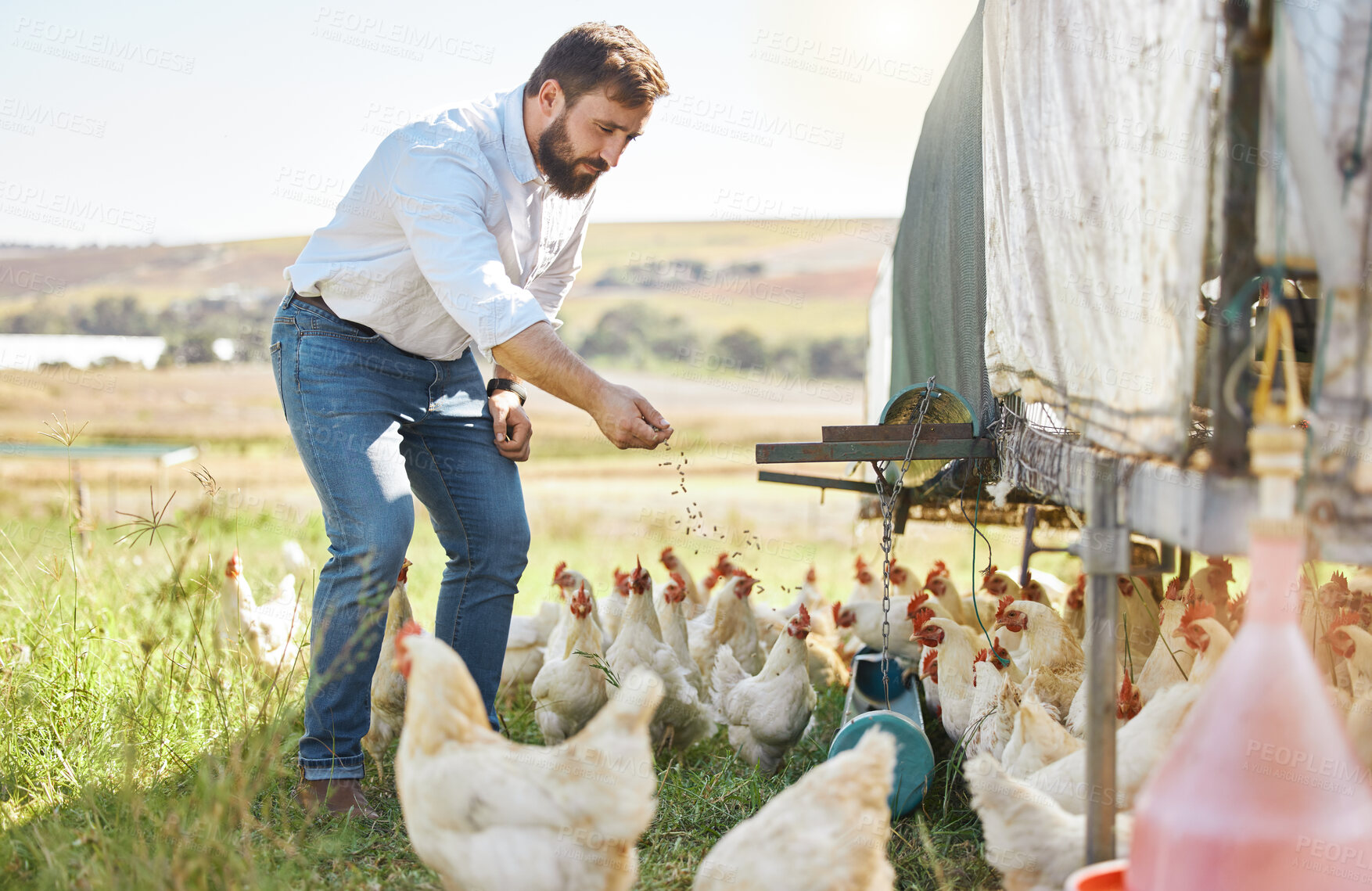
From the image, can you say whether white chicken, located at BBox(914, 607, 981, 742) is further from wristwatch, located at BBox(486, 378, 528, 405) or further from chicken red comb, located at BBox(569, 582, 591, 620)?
wristwatch, located at BBox(486, 378, 528, 405)

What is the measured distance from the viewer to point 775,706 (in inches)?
116

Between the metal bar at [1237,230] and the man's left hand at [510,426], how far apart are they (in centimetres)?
179

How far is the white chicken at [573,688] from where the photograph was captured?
303cm

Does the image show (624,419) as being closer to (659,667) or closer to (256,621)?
(659,667)

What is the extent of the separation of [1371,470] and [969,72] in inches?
84.2

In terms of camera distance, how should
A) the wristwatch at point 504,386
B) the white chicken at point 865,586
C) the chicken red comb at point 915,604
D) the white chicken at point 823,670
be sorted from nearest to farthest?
the wristwatch at point 504,386 < the chicken red comb at point 915,604 < the white chicken at point 823,670 < the white chicken at point 865,586

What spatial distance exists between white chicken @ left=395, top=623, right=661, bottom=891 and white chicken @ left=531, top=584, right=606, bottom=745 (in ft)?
4.24

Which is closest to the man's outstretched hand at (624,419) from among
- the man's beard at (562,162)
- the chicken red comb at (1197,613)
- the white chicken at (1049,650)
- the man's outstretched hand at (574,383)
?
the man's outstretched hand at (574,383)

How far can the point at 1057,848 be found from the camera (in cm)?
158

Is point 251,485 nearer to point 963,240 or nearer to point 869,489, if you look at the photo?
point 869,489

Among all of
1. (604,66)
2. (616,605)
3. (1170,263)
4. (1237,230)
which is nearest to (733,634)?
(616,605)

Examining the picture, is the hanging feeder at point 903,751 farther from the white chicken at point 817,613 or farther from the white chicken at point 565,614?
the white chicken at point 817,613

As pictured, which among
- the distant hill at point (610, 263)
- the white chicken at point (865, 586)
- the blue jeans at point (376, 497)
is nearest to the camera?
the blue jeans at point (376, 497)

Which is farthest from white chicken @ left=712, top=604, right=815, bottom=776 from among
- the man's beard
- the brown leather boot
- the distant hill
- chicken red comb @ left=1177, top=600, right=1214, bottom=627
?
the distant hill
